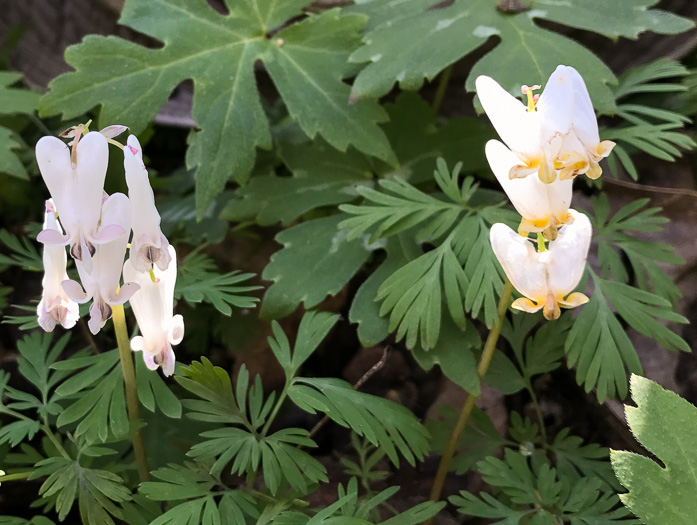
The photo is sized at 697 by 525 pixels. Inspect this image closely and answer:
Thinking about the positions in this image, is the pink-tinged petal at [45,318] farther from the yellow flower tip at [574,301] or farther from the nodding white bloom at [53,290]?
the yellow flower tip at [574,301]

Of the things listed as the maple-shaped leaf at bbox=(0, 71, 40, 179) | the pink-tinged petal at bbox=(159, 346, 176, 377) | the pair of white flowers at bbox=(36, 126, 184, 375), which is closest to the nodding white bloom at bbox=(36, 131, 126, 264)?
the pair of white flowers at bbox=(36, 126, 184, 375)

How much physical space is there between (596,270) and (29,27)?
2.53 m

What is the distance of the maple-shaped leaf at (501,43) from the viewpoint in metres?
1.44

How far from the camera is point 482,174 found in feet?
5.55

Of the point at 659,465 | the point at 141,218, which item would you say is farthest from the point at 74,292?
the point at 659,465

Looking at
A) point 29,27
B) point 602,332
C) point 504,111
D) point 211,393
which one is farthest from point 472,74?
point 29,27

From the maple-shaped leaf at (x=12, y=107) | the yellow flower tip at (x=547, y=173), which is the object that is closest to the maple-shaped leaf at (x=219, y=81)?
the maple-shaped leaf at (x=12, y=107)

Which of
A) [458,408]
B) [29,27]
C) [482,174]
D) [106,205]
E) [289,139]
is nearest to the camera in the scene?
[106,205]

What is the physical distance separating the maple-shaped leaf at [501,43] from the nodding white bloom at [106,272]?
779 millimetres

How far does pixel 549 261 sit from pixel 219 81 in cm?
109

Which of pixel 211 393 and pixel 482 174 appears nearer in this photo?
pixel 211 393

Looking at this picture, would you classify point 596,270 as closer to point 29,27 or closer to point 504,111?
point 504,111

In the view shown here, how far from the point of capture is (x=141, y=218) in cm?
89

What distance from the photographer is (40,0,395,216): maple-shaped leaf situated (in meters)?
1.50
